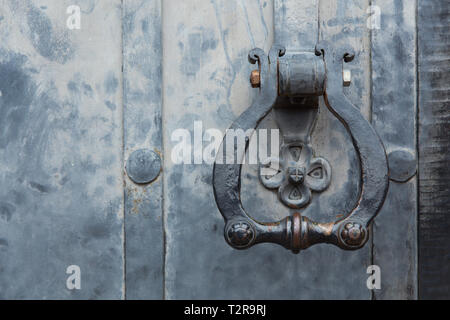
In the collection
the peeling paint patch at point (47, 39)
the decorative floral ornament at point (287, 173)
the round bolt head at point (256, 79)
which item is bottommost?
the decorative floral ornament at point (287, 173)

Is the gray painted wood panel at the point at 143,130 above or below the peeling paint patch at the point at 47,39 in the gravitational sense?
below

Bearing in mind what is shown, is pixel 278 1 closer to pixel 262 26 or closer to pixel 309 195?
pixel 262 26

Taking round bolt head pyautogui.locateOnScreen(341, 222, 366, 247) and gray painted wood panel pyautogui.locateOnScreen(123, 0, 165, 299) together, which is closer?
round bolt head pyautogui.locateOnScreen(341, 222, 366, 247)

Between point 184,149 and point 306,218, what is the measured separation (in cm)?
22

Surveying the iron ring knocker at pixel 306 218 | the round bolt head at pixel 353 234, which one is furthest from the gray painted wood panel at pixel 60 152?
the round bolt head at pixel 353 234

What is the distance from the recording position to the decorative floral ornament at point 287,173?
2.34ft

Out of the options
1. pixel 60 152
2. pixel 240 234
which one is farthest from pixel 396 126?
pixel 60 152

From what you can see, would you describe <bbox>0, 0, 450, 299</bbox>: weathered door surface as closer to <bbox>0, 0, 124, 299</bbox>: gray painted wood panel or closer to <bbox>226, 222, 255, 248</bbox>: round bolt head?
<bbox>0, 0, 124, 299</bbox>: gray painted wood panel

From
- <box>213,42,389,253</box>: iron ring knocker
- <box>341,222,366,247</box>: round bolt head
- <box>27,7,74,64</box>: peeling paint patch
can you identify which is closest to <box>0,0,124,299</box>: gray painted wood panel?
<box>27,7,74,64</box>: peeling paint patch

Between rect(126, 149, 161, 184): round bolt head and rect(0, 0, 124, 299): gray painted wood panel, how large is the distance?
Result: 27 mm

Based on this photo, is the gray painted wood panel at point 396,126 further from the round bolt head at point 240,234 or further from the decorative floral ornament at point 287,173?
the round bolt head at point 240,234

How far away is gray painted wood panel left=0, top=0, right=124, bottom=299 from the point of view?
73 cm

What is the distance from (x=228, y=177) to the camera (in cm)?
62

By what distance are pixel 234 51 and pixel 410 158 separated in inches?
12.1
